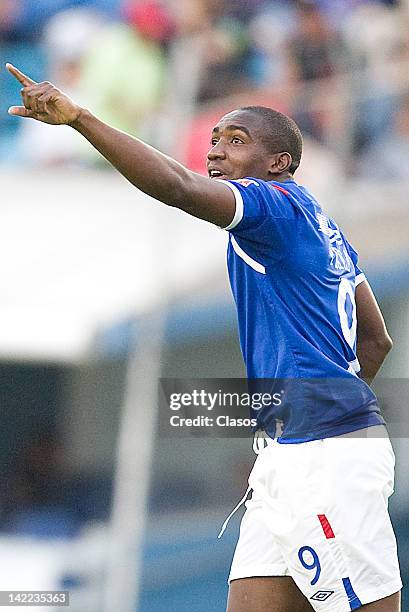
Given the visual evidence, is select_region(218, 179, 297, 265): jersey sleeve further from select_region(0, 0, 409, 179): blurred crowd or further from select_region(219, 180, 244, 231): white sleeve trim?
select_region(0, 0, 409, 179): blurred crowd

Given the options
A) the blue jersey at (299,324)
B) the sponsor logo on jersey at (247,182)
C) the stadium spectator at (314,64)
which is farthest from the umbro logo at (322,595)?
the stadium spectator at (314,64)

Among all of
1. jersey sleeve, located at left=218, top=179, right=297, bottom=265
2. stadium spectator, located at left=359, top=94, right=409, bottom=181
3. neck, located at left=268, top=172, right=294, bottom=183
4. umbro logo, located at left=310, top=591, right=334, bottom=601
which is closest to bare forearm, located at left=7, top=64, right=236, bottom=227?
jersey sleeve, located at left=218, top=179, right=297, bottom=265

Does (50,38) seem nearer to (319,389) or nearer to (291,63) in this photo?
(291,63)

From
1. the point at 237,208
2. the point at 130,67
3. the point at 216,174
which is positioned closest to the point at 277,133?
the point at 216,174

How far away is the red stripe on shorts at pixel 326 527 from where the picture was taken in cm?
444

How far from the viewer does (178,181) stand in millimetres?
4125

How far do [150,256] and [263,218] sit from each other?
6.34 metres

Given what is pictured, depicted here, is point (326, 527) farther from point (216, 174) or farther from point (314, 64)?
point (314, 64)

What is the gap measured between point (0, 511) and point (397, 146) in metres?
4.78

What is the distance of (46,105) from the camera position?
4.02m

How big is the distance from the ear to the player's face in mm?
21

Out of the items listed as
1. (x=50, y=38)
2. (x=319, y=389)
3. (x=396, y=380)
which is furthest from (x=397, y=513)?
(x=50, y=38)

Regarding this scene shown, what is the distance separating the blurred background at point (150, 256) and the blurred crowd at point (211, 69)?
0.02 metres

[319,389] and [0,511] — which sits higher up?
[0,511]
